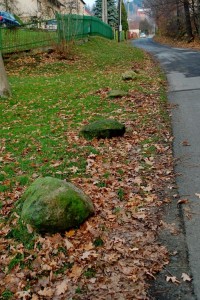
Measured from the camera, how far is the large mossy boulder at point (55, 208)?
4461 mm

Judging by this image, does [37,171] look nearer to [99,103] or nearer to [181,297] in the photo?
[181,297]

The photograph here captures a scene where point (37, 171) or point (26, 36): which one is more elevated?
point (26, 36)

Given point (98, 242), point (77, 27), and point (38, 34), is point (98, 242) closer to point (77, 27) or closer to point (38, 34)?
point (38, 34)

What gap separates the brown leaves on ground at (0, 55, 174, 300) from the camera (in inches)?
145

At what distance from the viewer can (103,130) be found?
7781mm

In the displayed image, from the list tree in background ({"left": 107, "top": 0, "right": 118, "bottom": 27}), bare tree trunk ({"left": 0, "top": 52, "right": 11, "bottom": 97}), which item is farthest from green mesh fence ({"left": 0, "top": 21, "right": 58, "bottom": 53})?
tree in background ({"left": 107, "top": 0, "right": 118, "bottom": 27})

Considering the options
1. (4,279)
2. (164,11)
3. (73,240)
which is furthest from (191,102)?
(164,11)

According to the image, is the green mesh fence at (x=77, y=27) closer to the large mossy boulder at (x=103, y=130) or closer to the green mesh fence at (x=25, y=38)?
the green mesh fence at (x=25, y=38)

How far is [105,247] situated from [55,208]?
0.83 metres

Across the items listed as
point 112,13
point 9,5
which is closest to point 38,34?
point 9,5

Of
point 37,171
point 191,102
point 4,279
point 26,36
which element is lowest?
point 4,279

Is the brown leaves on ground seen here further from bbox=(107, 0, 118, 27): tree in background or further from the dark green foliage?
bbox=(107, 0, 118, 27): tree in background

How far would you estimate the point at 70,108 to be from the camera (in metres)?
10.9

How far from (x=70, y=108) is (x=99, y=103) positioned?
0.99 m
